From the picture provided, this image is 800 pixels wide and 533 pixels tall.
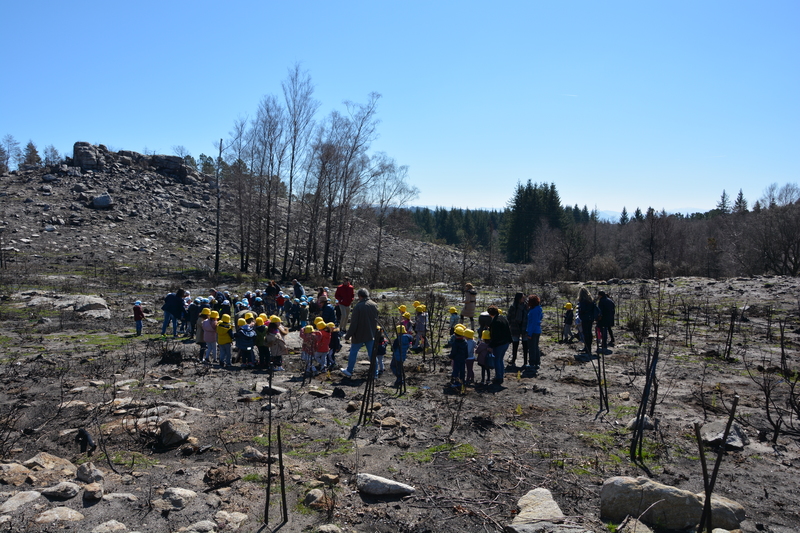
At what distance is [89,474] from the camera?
496cm

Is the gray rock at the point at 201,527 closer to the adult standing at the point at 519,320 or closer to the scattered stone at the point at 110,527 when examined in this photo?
the scattered stone at the point at 110,527

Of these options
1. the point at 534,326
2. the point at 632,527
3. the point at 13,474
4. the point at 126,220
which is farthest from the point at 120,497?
the point at 126,220

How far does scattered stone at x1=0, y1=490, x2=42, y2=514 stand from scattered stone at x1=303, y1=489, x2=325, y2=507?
98.1 inches

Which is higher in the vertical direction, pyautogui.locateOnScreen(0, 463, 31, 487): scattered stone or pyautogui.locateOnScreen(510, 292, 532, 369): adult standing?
pyautogui.locateOnScreen(510, 292, 532, 369): adult standing

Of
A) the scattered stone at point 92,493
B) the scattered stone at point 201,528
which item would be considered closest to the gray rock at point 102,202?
the scattered stone at point 92,493

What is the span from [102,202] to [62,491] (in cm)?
4461

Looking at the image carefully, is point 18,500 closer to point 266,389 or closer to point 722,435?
point 266,389

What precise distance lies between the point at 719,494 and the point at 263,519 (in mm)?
4625

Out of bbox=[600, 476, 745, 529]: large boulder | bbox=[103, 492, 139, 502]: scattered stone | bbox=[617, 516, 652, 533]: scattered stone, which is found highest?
bbox=[600, 476, 745, 529]: large boulder

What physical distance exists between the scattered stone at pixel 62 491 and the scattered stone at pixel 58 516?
0.25 metres

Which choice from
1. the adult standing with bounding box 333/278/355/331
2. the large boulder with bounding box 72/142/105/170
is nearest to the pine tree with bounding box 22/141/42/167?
the large boulder with bounding box 72/142/105/170

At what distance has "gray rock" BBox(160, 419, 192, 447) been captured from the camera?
604 cm

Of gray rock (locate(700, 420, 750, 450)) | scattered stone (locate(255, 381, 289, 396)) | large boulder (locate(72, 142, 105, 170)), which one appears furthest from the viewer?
large boulder (locate(72, 142, 105, 170))

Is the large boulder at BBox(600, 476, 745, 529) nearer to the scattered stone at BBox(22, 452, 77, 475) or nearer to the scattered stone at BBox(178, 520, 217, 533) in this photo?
the scattered stone at BBox(178, 520, 217, 533)
